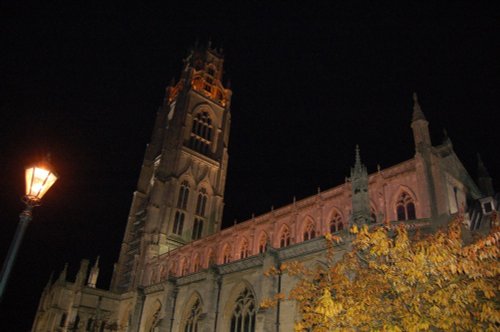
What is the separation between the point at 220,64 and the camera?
73.4 meters

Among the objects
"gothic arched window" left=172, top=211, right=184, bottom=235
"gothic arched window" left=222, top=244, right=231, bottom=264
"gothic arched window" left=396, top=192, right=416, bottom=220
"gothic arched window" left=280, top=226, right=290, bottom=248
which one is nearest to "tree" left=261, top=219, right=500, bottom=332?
"gothic arched window" left=396, top=192, right=416, bottom=220

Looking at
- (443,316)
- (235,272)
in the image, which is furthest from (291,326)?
(443,316)

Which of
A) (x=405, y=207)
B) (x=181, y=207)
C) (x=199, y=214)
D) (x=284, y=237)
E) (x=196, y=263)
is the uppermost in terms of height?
(x=181, y=207)

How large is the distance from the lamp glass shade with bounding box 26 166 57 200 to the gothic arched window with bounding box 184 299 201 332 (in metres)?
26.4

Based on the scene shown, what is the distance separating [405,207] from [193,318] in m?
20.3

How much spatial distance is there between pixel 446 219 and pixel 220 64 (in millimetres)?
57206

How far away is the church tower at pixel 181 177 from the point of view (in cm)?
5147

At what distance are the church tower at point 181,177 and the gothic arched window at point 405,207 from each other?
30297mm

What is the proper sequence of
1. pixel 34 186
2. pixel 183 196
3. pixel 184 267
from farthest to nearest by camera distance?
pixel 183 196 → pixel 184 267 → pixel 34 186

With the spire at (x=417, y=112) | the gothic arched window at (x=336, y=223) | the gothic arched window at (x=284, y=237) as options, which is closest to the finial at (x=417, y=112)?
the spire at (x=417, y=112)

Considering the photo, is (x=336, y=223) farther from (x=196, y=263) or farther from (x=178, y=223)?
(x=178, y=223)

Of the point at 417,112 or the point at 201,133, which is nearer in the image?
the point at 417,112

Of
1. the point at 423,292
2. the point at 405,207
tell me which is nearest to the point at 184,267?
the point at 405,207

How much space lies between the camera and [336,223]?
3434 centimetres
